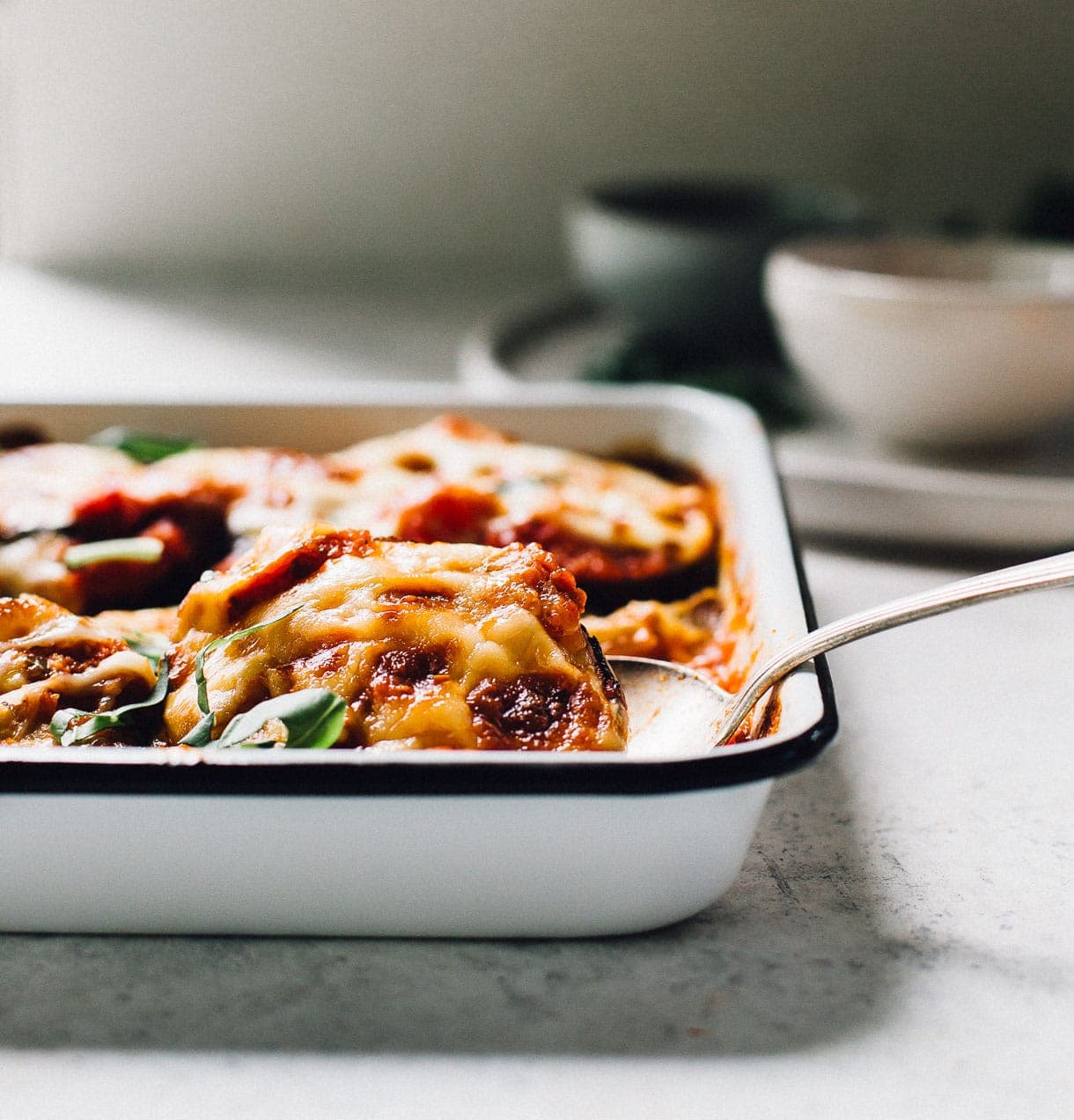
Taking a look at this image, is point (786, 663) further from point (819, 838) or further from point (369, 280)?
point (369, 280)

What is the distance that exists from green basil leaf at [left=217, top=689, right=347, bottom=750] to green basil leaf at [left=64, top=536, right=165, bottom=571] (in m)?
0.49

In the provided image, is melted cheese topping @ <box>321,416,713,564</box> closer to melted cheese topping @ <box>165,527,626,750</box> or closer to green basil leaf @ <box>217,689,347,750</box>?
melted cheese topping @ <box>165,527,626,750</box>

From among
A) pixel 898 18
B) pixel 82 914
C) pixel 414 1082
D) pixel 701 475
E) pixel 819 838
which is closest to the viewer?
pixel 414 1082

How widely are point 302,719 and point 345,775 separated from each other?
151 millimetres

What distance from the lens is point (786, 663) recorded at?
113 centimetres

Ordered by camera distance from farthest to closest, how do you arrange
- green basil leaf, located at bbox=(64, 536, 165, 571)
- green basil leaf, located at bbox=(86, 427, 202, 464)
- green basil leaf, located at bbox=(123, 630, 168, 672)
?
green basil leaf, located at bbox=(86, 427, 202, 464), green basil leaf, located at bbox=(64, 536, 165, 571), green basil leaf, located at bbox=(123, 630, 168, 672)

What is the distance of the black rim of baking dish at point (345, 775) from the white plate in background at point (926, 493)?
849 mm

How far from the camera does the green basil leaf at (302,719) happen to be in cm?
105

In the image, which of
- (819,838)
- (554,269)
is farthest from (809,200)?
(819,838)

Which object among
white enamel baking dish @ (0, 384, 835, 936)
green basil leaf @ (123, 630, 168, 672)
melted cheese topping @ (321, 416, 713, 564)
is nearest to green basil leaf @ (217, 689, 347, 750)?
white enamel baking dish @ (0, 384, 835, 936)

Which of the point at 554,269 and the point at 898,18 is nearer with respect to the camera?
the point at 898,18

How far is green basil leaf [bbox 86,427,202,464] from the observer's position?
173 cm

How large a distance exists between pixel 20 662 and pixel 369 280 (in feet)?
7.98

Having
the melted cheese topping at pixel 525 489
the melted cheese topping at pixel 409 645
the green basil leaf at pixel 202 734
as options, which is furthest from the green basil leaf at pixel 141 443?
the green basil leaf at pixel 202 734
